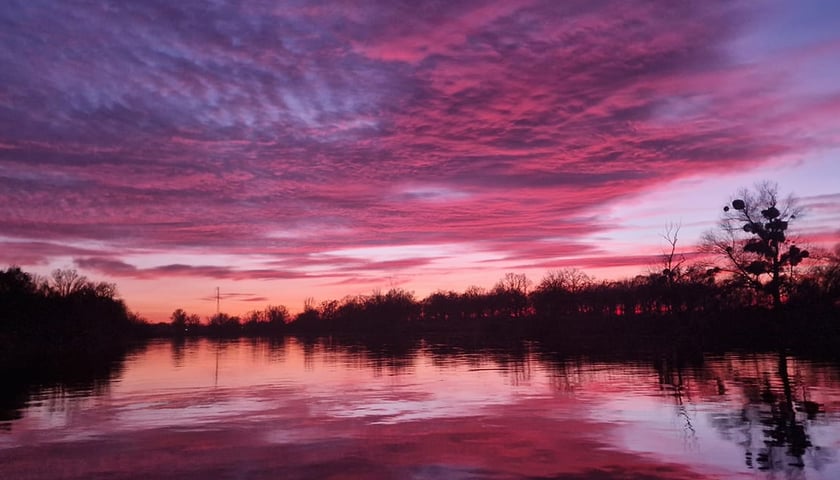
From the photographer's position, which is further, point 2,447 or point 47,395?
point 47,395

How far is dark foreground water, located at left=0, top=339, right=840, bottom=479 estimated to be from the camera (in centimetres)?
1252

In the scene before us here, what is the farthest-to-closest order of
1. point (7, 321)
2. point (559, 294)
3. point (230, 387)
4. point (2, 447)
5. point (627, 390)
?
point (559, 294) → point (7, 321) → point (230, 387) → point (627, 390) → point (2, 447)

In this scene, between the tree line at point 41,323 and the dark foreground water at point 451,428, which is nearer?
the dark foreground water at point 451,428

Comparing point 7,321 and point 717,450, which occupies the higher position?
point 7,321

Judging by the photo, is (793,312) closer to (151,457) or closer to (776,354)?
(776,354)

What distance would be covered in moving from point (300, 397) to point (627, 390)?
12.0 m

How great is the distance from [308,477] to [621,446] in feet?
21.7

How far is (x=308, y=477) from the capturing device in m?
12.0

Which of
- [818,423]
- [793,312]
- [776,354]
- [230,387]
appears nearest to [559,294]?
[793,312]

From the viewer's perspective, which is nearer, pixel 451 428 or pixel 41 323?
pixel 451 428

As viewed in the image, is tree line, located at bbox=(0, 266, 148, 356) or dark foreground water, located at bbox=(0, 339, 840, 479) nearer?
dark foreground water, located at bbox=(0, 339, 840, 479)

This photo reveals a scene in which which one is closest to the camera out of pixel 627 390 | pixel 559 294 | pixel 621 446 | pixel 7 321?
pixel 621 446

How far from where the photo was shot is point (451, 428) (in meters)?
16.9

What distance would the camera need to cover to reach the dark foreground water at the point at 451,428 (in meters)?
12.5
